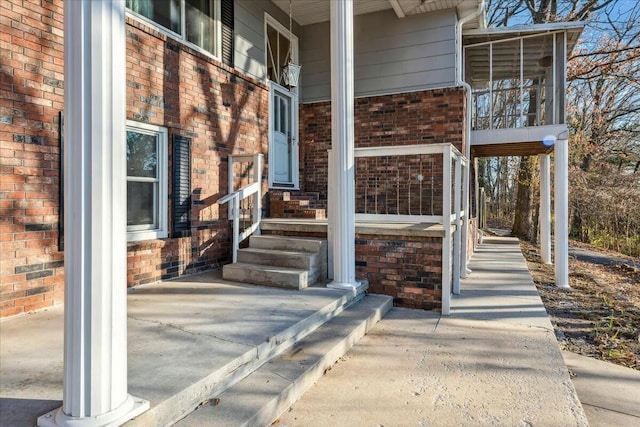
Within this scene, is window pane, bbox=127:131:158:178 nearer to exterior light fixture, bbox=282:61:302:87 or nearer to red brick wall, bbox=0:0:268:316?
red brick wall, bbox=0:0:268:316

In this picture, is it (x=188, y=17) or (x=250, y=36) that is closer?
(x=188, y=17)

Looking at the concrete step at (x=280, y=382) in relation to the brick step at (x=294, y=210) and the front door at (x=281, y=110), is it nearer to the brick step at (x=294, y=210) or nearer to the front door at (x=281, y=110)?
the brick step at (x=294, y=210)

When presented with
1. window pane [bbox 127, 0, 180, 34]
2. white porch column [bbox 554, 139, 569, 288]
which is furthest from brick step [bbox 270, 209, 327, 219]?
white porch column [bbox 554, 139, 569, 288]

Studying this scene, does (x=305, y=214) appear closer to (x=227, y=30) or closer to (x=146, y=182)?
(x=146, y=182)

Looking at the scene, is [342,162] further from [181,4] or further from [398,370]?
[181,4]

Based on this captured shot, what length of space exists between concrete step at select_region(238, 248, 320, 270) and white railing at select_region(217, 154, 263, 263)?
0.22 meters

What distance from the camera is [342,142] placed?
402cm

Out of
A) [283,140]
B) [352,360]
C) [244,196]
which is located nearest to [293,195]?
[283,140]

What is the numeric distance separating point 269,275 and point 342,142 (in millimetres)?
1608

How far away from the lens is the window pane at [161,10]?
4.30 m

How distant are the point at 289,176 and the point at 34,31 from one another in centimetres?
430

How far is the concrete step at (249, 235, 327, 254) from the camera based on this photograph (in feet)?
14.8

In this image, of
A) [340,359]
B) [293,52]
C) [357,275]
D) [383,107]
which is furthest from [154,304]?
[293,52]

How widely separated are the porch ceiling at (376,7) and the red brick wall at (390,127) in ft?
4.31
